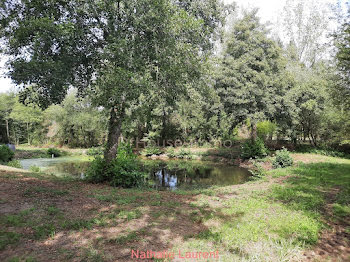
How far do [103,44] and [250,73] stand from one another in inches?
556

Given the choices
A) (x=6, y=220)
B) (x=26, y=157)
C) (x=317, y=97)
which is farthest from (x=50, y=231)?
(x=26, y=157)

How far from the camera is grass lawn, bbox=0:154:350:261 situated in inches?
151

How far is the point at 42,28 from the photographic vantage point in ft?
18.7

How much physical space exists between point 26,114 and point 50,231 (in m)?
38.8

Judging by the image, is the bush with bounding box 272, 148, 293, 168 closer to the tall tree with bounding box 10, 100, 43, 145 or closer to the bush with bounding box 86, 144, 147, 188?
the bush with bounding box 86, 144, 147, 188

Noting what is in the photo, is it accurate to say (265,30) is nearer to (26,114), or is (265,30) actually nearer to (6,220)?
(6,220)

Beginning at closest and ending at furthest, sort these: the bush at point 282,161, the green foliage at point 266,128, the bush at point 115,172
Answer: the bush at point 115,172, the bush at point 282,161, the green foliage at point 266,128

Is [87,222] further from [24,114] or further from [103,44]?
[24,114]

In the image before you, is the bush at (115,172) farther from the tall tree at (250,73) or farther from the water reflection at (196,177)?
the tall tree at (250,73)

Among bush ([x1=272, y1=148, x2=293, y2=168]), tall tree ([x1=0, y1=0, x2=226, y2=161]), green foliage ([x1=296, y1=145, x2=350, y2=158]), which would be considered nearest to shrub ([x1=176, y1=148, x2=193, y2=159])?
bush ([x1=272, y1=148, x2=293, y2=168])

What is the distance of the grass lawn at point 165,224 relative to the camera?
3.82 metres

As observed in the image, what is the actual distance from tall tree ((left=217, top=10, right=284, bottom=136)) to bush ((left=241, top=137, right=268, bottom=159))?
201 centimetres

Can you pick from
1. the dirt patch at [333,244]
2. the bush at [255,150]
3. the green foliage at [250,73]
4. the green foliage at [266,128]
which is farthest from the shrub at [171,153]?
the dirt patch at [333,244]

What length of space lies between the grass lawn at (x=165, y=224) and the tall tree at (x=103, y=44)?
321 centimetres
